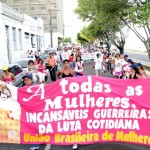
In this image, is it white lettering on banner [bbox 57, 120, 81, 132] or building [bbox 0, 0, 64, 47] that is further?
building [bbox 0, 0, 64, 47]

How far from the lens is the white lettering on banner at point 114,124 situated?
231 inches

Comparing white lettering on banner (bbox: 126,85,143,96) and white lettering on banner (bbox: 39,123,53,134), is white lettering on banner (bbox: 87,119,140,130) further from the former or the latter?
white lettering on banner (bbox: 39,123,53,134)

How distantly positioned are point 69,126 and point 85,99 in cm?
58

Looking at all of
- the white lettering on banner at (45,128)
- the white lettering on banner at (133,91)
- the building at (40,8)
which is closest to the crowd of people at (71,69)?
the white lettering on banner at (45,128)

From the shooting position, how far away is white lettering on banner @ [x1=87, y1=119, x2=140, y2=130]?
586 centimetres

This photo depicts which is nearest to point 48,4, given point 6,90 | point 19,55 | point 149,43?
point 19,55

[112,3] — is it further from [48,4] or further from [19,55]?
[48,4]

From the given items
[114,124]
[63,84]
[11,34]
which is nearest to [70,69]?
[63,84]

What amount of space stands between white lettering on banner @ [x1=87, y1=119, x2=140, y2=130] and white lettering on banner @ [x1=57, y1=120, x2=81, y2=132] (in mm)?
204

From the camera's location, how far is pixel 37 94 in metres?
6.02

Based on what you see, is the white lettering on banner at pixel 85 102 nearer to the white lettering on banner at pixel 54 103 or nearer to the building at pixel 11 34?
the white lettering on banner at pixel 54 103

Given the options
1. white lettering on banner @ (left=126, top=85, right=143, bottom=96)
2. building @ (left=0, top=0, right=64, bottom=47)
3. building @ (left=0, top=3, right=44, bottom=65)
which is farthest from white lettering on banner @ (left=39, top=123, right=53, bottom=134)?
building @ (left=0, top=0, right=64, bottom=47)

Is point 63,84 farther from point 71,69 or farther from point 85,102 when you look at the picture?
point 71,69

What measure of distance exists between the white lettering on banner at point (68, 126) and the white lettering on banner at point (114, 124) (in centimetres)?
20
